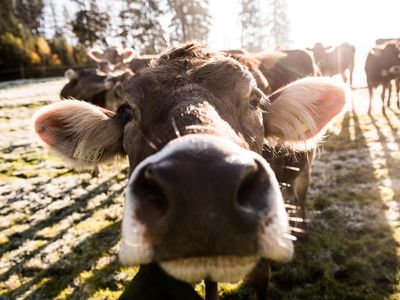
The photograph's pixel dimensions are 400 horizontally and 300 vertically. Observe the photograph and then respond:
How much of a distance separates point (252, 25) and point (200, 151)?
62.7 meters

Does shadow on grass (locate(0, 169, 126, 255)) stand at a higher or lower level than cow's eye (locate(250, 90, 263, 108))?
lower

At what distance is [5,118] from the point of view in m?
15.3

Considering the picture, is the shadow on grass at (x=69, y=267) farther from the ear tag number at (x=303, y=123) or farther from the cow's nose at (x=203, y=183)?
the cow's nose at (x=203, y=183)

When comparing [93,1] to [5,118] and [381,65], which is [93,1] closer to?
[5,118]

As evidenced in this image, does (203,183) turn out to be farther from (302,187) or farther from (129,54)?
(129,54)

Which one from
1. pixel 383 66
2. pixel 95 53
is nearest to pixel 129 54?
pixel 95 53

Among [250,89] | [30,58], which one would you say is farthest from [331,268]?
[30,58]

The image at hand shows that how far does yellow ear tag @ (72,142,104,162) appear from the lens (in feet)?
10.1

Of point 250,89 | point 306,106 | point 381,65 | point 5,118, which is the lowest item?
point 5,118

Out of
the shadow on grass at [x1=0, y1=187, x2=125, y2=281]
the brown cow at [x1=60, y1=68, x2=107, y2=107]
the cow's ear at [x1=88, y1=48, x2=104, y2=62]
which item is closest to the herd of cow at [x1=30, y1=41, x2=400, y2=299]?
the shadow on grass at [x1=0, y1=187, x2=125, y2=281]

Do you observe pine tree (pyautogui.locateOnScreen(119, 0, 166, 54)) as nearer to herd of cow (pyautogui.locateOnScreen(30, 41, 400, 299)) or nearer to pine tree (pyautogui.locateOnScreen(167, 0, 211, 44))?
pine tree (pyautogui.locateOnScreen(167, 0, 211, 44))

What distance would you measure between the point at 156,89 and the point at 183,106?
426 millimetres

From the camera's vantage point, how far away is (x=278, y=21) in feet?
216

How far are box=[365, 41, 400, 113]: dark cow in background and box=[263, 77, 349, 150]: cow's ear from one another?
10269mm
